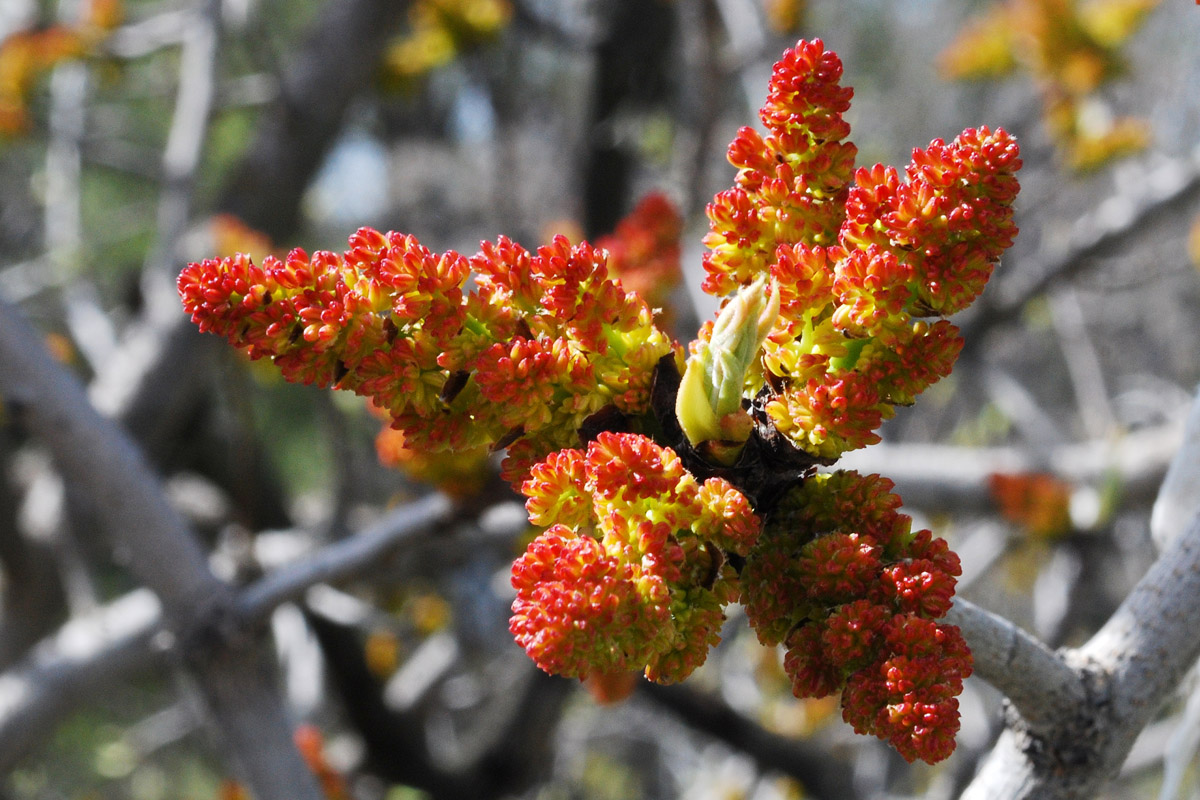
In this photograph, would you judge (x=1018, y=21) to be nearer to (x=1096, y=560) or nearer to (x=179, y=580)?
(x=1096, y=560)

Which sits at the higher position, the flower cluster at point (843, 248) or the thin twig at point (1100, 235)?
the thin twig at point (1100, 235)

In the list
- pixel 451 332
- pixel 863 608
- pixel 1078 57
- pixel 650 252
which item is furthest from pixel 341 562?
pixel 1078 57

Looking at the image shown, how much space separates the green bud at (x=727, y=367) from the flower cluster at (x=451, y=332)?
0.25ft

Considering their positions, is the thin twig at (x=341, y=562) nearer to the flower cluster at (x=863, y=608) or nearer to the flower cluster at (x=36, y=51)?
the flower cluster at (x=863, y=608)

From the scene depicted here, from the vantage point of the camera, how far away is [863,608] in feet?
2.36

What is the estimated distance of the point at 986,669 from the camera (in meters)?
0.91

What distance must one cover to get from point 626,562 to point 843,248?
0.30 meters

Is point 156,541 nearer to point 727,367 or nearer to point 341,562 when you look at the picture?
point 341,562

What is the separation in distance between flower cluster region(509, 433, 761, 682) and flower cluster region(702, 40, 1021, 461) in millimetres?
119

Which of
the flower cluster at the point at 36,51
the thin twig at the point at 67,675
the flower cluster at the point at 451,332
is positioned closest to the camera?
the flower cluster at the point at 451,332

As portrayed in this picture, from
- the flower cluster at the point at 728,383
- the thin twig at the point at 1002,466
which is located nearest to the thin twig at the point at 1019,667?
the flower cluster at the point at 728,383

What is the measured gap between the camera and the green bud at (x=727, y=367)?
761 millimetres

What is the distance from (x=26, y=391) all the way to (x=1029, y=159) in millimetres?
4632

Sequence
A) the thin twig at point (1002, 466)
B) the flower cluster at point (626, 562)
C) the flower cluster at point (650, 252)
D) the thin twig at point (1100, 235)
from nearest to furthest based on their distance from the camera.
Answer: the flower cluster at point (626, 562)
the flower cluster at point (650, 252)
the thin twig at point (1002, 466)
the thin twig at point (1100, 235)
